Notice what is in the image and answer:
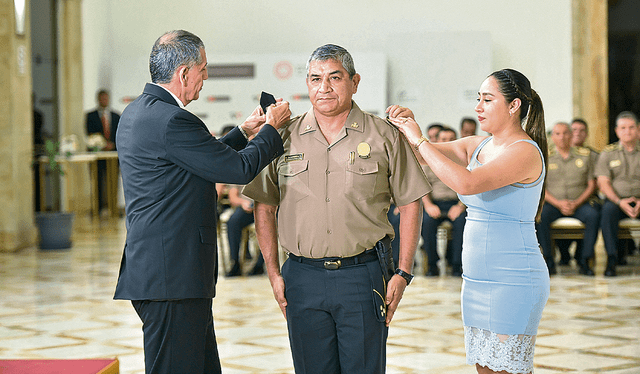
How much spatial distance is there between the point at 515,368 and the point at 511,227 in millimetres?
462

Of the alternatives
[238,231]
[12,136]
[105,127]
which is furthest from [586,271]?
[105,127]

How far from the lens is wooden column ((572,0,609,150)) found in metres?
11.1

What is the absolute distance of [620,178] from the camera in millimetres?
7301

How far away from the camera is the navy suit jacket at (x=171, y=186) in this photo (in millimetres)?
2379

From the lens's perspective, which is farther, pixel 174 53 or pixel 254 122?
pixel 254 122

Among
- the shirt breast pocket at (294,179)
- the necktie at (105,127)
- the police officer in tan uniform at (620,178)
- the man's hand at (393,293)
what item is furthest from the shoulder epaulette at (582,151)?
the necktie at (105,127)

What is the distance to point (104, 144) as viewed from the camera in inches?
466

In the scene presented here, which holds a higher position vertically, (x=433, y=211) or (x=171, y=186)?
(x=171, y=186)

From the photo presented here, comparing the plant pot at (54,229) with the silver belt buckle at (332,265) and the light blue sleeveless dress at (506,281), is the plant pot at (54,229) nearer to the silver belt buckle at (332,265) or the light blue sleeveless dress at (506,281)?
the silver belt buckle at (332,265)

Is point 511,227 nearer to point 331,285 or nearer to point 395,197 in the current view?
point 395,197

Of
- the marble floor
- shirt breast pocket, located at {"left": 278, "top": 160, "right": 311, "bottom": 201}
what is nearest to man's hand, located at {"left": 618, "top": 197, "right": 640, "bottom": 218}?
the marble floor

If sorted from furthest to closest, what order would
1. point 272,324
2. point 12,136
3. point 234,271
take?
point 12,136, point 234,271, point 272,324

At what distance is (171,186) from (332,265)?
0.59 m

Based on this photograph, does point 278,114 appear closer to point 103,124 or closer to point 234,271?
point 234,271
